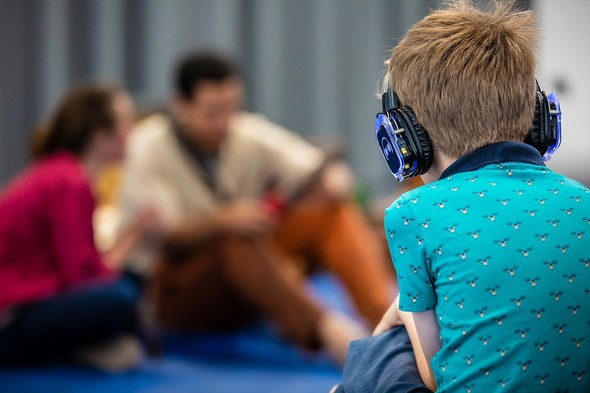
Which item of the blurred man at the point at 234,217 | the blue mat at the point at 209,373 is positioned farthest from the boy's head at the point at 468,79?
the blurred man at the point at 234,217

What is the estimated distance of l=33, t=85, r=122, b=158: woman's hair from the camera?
2.25 meters

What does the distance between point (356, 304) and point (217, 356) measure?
0.39 m

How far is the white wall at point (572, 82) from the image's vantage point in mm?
3444

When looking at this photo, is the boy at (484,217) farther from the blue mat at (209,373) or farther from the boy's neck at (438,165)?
the blue mat at (209,373)

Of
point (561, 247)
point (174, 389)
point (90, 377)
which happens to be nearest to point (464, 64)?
point (561, 247)

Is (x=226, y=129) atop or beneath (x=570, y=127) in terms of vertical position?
atop

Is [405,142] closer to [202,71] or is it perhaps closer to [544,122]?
[544,122]

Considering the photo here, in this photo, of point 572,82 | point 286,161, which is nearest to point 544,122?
point 286,161

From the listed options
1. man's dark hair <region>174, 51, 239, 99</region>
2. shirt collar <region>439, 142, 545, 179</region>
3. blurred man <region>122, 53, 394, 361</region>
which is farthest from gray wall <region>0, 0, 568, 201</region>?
shirt collar <region>439, 142, 545, 179</region>

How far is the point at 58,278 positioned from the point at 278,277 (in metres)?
0.53

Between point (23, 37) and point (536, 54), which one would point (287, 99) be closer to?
point (23, 37)

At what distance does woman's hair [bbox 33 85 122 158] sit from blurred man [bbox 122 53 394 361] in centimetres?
31

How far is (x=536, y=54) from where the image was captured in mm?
1027

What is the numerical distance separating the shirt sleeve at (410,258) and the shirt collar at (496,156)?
78mm
